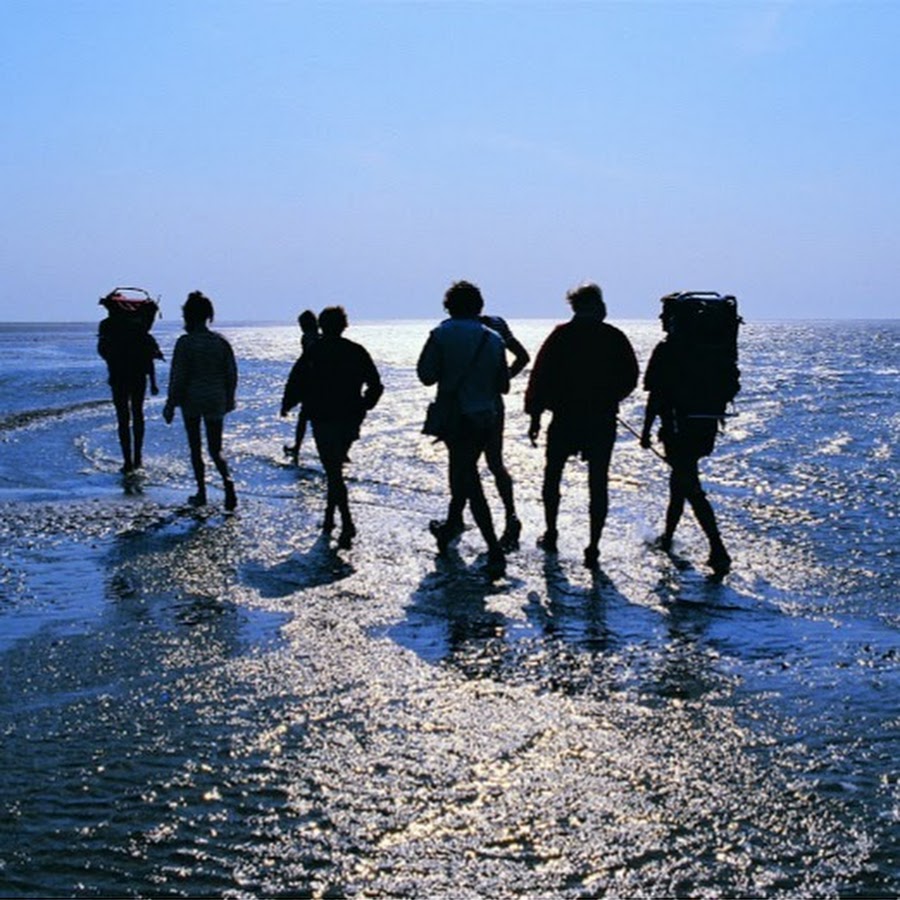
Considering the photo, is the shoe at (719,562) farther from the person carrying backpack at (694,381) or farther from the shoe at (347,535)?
the shoe at (347,535)

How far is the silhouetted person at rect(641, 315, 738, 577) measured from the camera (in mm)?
8547

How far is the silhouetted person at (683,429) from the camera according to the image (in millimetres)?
8547

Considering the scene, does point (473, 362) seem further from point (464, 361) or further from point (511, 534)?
point (511, 534)

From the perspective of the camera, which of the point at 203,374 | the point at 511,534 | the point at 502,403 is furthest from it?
the point at 203,374

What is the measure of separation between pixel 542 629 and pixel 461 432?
2.10 m

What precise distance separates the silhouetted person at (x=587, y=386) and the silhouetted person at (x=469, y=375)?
16.1 inches

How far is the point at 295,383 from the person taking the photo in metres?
10.2

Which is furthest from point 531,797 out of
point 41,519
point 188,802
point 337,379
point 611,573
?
point 41,519

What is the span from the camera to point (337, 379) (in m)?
9.75

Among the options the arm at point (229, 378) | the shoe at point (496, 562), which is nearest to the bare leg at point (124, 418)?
the arm at point (229, 378)

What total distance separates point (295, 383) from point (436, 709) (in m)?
5.20

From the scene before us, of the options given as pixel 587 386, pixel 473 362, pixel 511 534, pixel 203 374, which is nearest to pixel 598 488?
pixel 587 386

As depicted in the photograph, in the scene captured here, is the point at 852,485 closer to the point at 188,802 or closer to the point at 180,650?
the point at 180,650

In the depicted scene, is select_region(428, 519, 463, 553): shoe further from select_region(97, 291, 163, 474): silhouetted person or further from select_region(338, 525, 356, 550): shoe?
select_region(97, 291, 163, 474): silhouetted person
